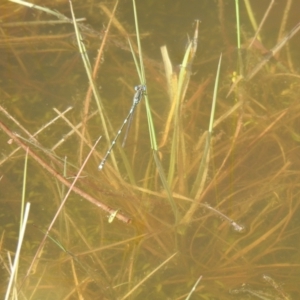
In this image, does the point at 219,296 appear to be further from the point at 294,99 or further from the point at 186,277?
the point at 294,99

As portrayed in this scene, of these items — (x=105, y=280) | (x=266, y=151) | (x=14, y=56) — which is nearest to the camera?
(x=105, y=280)

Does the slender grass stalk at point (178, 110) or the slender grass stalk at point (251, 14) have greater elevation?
the slender grass stalk at point (251, 14)

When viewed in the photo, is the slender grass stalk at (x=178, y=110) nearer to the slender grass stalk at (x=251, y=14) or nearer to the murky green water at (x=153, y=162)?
the murky green water at (x=153, y=162)

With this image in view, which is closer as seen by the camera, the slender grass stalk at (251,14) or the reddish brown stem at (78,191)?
the reddish brown stem at (78,191)

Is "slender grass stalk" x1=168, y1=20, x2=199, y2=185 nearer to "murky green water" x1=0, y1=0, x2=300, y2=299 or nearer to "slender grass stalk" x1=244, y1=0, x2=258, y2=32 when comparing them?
"murky green water" x1=0, y1=0, x2=300, y2=299

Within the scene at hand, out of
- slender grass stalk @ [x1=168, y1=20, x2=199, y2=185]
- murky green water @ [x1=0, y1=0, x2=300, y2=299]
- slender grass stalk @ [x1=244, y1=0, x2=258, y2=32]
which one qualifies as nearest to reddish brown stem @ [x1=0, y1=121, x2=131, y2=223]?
murky green water @ [x1=0, y1=0, x2=300, y2=299]

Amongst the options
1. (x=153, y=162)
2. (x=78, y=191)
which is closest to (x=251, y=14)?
(x=153, y=162)

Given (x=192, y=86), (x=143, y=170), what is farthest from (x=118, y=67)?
(x=143, y=170)

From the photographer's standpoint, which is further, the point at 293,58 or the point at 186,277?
the point at 293,58

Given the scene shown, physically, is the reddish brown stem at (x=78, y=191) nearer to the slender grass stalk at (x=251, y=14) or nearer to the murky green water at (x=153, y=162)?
the murky green water at (x=153, y=162)

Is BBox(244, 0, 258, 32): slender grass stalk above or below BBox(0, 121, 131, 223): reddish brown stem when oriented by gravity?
above

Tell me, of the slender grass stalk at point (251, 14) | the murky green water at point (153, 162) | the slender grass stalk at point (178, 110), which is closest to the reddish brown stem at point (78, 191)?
the murky green water at point (153, 162)
